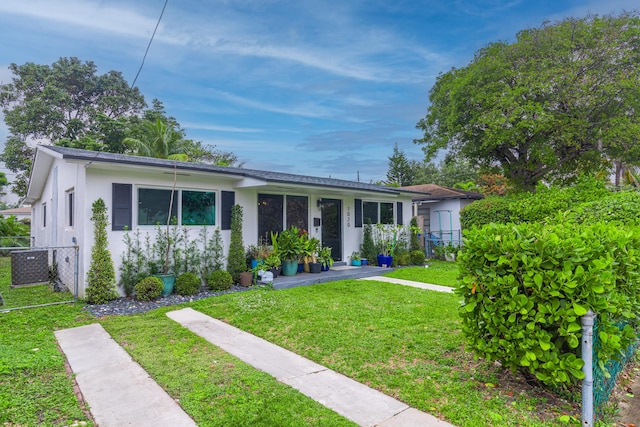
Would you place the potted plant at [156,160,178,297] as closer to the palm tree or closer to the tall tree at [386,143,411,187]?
the palm tree

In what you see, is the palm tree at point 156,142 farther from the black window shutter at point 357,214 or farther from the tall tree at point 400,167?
the tall tree at point 400,167

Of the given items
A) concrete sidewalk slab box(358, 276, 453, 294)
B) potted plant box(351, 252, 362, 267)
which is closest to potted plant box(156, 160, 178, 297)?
concrete sidewalk slab box(358, 276, 453, 294)

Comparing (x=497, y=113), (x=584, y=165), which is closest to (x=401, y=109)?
(x=497, y=113)

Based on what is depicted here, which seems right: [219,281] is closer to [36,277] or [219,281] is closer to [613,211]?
[36,277]

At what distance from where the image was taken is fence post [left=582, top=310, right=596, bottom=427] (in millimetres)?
2436

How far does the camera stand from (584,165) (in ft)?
51.4

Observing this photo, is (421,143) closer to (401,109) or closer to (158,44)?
(401,109)

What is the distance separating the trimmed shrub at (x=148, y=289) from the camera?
6.59m

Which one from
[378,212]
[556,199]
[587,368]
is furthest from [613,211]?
[378,212]

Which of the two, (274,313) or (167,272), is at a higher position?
(167,272)

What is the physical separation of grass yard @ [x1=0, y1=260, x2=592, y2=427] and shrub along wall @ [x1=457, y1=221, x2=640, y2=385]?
1.29ft

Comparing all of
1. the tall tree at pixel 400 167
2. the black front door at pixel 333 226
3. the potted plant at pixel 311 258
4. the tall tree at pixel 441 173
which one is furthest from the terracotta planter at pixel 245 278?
the tall tree at pixel 400 167

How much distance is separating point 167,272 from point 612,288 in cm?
719

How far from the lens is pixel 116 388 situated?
3199mm
